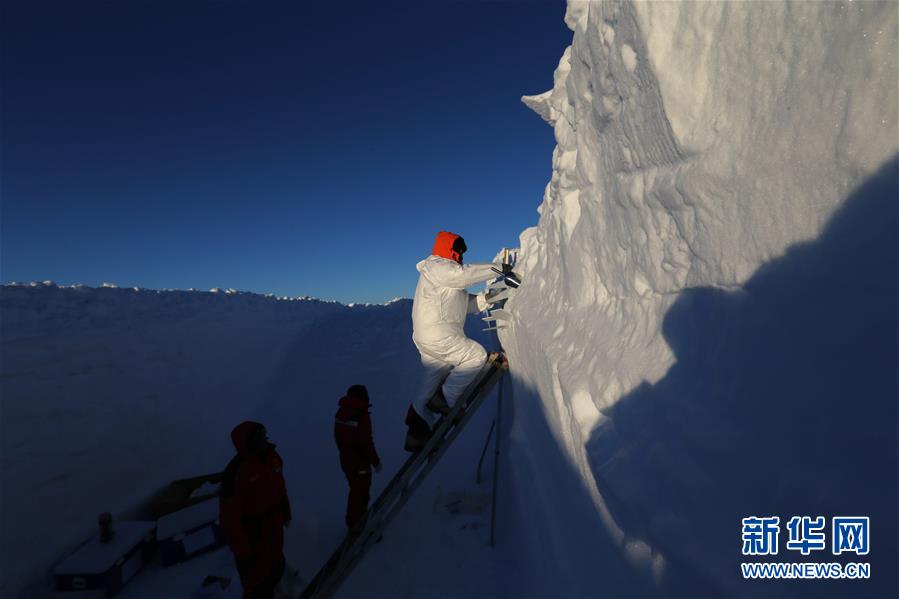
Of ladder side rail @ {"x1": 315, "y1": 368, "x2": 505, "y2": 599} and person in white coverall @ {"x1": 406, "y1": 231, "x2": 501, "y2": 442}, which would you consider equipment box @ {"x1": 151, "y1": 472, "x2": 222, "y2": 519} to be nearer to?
ladder side rail @ {"x1": 315, "y1": 368, "x2": 505, "y2": 599}

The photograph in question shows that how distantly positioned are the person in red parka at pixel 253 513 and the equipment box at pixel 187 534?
173cm

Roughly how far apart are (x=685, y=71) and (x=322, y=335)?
12115mm

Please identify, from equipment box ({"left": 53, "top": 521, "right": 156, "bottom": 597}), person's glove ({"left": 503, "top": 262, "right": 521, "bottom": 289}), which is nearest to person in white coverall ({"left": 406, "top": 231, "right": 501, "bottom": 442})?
person's glove ({"left": 503, "top": 262, "right": 521, "bottom": 289})

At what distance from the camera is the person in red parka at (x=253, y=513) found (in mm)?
3188

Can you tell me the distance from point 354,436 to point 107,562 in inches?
99.2

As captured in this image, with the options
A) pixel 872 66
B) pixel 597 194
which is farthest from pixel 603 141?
pixel 872 66

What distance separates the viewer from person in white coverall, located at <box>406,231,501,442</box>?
4047 millimetres

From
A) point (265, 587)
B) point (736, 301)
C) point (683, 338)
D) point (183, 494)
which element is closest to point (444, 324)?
point (265, 587)

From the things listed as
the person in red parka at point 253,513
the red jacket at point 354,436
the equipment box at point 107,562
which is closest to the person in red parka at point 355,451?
the red jacket at point 354,436

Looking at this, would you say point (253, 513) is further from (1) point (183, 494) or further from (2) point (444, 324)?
(1) point (183, 494)

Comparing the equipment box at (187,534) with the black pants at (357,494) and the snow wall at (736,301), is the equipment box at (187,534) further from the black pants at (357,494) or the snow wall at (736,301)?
the snow wall at (736,301)

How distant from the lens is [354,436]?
183 inches

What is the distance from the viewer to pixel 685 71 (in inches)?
67.9

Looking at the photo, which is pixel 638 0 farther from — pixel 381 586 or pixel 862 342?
pixel 381 586
